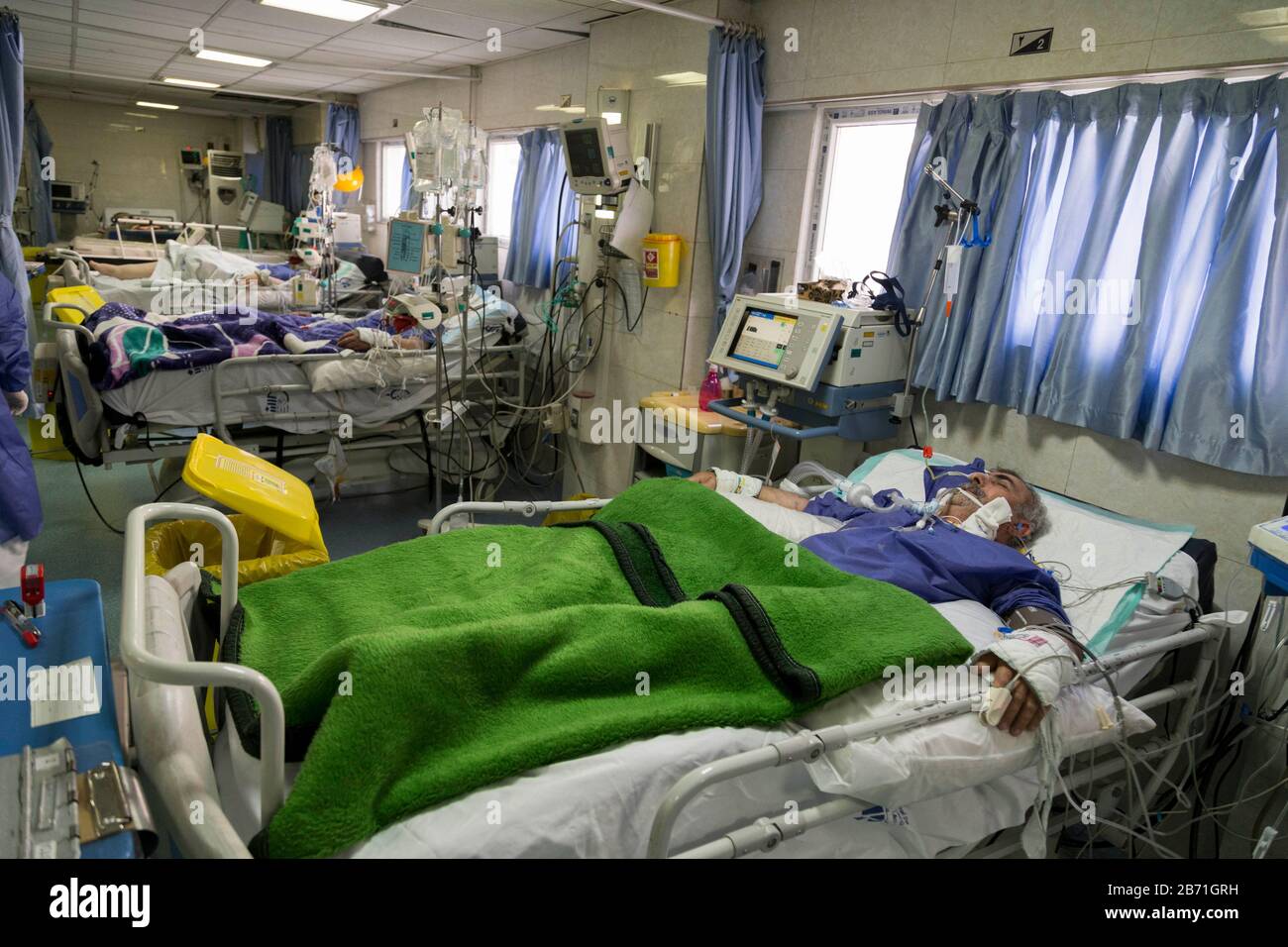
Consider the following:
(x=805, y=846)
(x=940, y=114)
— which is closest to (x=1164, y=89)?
(x=940, y=114)

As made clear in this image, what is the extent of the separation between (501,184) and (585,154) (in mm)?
2525

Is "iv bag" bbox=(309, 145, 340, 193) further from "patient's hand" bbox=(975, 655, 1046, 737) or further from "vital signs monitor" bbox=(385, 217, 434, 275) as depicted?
"patient's hand" bbox=(975, 655, 1046, 737)

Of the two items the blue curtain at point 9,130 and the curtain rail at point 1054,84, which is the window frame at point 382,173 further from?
the curtain rail at point 1054,84

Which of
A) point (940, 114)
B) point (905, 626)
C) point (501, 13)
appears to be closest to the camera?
point (905, 626)

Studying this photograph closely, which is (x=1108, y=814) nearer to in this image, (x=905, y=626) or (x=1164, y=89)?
(x=905, y=626)

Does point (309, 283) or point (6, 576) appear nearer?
point (6, 576)

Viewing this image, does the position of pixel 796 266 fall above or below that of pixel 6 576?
above

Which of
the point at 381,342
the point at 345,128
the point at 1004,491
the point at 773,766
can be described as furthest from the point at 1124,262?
the point at 345,128

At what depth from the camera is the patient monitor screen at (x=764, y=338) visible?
3.13 m

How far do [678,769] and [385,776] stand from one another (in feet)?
1.60

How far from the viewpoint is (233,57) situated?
624cm

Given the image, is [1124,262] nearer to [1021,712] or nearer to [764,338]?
[764,338]

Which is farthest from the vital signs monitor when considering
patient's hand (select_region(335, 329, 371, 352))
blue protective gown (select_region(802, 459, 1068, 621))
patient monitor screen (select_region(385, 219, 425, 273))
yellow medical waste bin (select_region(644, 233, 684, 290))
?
blue protective gown (select_region(802, 459, 1068, 621))

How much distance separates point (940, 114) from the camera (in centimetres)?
305
